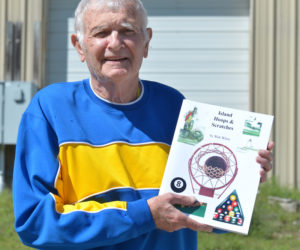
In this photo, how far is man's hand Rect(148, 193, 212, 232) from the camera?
1.76 metres

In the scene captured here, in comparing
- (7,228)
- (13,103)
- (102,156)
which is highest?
(102,156)

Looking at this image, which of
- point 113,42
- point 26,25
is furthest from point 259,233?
point 26,25

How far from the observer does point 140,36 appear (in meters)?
1.95

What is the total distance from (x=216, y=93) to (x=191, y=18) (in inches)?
45.4

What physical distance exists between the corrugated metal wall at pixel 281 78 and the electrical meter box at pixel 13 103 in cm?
311

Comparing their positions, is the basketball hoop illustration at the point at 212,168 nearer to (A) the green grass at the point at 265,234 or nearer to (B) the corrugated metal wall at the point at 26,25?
(A) the green grass at the point at 265,234

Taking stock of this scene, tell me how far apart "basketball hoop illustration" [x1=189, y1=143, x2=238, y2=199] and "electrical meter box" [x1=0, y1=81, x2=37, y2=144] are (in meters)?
5.25

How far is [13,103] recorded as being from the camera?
6.85 meters

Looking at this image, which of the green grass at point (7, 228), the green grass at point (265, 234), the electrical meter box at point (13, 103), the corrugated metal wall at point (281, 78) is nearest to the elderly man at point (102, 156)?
the green grass at point (265, 234)

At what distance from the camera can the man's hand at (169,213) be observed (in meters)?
1.76

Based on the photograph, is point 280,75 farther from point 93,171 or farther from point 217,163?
point 93,171

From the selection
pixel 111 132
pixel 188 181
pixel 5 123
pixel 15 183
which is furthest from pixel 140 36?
pixel 5 123

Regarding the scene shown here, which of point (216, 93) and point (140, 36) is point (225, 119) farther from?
point (216, 93)

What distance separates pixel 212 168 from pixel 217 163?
0.03 metres
